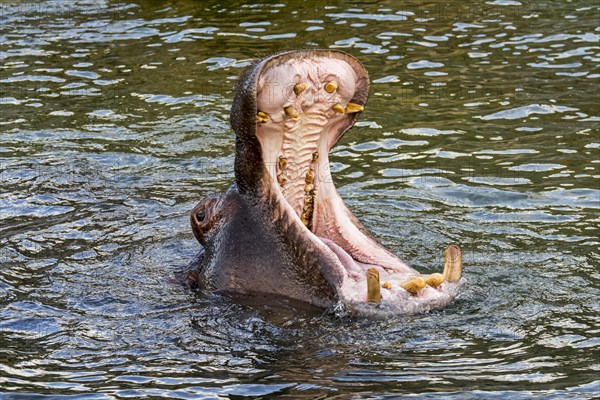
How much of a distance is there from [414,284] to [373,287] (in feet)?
0.78

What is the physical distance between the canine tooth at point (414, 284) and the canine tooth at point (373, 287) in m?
0.17

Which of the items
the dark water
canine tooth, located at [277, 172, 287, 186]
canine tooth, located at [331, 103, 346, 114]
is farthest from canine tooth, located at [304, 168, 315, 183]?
the dark water

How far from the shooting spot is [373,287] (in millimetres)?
6035

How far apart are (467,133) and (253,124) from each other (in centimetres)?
490

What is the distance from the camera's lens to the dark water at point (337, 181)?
228 inches

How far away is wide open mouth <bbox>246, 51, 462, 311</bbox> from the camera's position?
6113 mm

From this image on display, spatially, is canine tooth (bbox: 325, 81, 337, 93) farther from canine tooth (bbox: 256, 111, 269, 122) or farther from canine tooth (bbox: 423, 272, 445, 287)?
canine tooth (bbox: 423, 272, 445, 287)

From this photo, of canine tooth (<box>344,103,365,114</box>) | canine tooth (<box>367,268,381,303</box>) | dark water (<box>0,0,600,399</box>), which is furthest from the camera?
canine tooth (<box>344,103,365,114</box>)

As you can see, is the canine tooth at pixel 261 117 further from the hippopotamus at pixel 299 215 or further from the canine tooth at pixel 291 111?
the canine tooth at pixel 291 111

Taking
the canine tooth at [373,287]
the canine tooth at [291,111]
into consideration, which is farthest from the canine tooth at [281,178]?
the canine tooth at [373,287]

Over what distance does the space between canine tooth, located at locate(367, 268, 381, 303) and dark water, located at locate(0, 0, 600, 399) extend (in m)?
0.15

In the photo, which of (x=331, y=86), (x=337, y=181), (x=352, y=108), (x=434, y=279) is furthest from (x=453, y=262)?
(x=337, y=181)

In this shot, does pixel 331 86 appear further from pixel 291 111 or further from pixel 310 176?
pixel 310 176

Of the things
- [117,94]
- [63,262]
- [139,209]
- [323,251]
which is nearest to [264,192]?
[323,251]
